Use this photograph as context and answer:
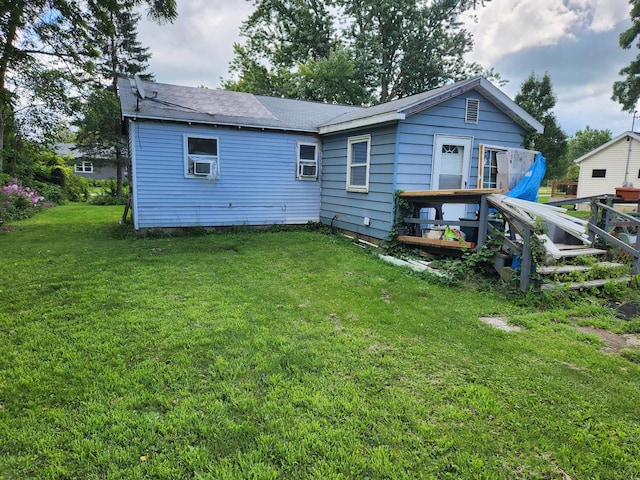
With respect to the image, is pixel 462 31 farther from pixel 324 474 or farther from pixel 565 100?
pixel 324 474

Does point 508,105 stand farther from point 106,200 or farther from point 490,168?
point 106,200

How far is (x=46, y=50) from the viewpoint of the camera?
11.0 metres

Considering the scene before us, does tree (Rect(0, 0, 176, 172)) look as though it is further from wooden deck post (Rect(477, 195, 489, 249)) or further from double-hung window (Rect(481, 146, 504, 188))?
double-hung window (Rect(481, 146, 504, 188))

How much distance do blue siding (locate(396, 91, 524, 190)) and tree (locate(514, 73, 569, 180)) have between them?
54.6ft

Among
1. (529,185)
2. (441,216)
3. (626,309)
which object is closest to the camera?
(626,309)

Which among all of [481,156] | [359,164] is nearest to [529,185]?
[481,156]

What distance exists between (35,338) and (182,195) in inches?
228

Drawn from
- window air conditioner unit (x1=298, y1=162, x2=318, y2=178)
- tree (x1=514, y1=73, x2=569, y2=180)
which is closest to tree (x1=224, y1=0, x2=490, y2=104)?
tree (x1=514, y1=73, x2=569, y2=180)

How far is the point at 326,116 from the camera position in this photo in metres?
10.8

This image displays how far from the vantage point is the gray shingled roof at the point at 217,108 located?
8.16m

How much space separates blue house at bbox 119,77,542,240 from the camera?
23.8 feet

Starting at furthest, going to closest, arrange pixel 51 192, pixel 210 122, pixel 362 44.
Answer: pixel 362 44 < pixel 51 192 < pixel 210 122

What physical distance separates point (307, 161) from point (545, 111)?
69.8 feet

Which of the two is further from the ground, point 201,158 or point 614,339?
point 201,158
